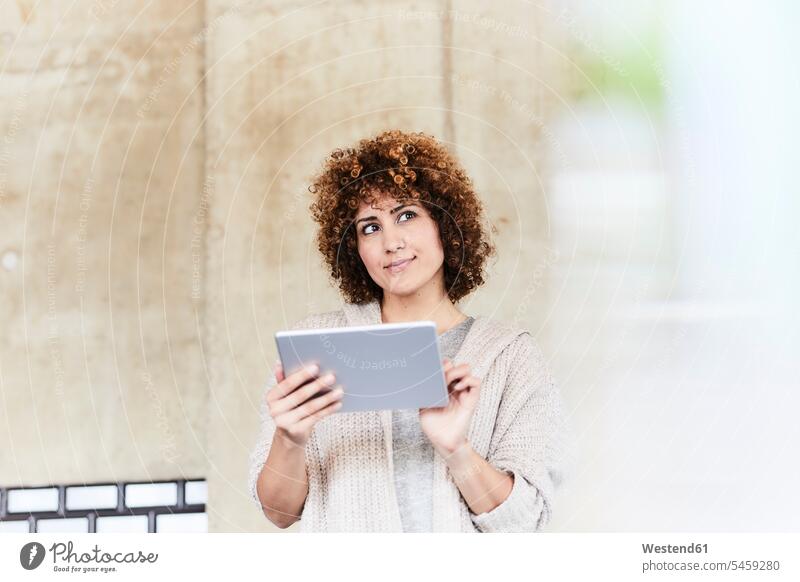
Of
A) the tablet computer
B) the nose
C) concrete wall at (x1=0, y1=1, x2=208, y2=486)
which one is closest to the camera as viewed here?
the tablet computer

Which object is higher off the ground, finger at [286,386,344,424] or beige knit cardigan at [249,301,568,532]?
finger at [286,386,344,424]

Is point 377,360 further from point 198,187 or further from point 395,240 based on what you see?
point 198,187

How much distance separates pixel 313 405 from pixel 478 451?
0.15m

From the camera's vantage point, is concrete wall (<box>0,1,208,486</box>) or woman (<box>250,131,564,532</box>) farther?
concrete wall (<box>0,1,208,486</box>)

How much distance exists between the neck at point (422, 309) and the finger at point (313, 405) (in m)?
0.12

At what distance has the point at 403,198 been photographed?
32.6 inches

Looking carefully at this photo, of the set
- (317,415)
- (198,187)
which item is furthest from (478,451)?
(198,187)

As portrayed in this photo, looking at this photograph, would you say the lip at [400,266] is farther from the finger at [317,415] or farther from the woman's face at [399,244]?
the finger at [317,415]

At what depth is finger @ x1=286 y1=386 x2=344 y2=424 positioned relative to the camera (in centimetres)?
75

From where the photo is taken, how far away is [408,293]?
0.84 metres

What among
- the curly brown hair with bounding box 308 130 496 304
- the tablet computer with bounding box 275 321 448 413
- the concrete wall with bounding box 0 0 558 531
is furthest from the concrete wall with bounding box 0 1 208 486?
the tablet computer with bounding box 275 321 448 413

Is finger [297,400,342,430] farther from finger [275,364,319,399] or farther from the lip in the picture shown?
the lip

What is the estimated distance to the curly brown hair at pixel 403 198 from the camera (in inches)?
33.1

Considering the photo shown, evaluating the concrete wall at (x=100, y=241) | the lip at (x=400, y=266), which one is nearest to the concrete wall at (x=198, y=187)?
the concrete wall at (x=100, y=241)
